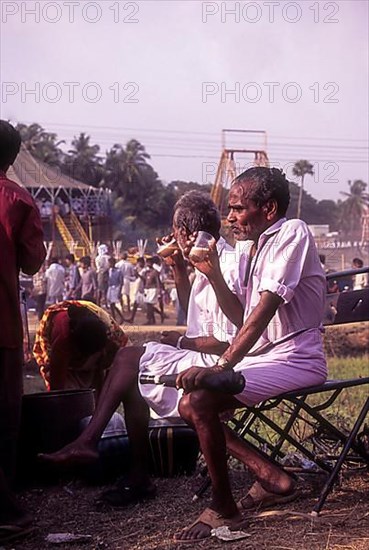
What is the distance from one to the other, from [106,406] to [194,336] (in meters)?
0.59

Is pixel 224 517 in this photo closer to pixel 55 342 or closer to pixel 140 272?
pixel 55 342

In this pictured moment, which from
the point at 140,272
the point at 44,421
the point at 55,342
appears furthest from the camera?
the point at 140,272

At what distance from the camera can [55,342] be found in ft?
18.3

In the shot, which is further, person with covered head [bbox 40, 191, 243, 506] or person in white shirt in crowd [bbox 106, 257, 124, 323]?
person in white shirt in crowd [bbox 106, 257, 124, 323]

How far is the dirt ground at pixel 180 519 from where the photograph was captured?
12.1 ft

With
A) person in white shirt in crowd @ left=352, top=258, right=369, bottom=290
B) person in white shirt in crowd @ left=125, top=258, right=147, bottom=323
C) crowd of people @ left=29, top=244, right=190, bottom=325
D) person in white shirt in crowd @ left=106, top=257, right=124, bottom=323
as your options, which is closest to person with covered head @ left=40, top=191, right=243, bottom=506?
person in white shirt in crowd @ left=352, top=258, right=369, bottom=290

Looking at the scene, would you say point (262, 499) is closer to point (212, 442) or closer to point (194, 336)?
point (212, 442)

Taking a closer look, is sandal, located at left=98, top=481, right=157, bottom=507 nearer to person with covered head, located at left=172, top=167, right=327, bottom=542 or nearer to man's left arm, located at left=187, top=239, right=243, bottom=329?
person with covered head, located at left=172, top=167, right=327, bottom=542

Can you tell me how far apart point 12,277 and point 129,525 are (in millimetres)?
1232

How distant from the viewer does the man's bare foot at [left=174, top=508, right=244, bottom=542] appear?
148 inches

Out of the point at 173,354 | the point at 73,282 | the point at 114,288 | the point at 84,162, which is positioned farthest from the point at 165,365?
the point at 84,162

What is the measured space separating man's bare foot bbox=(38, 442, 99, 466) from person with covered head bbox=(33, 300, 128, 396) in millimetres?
1582

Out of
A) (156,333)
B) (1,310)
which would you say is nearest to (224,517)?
Result: (1,310)

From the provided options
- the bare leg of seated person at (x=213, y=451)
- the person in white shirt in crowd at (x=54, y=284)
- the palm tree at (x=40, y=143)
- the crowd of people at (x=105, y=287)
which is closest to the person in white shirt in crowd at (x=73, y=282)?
the crowd of people at (x=105, y=287)
